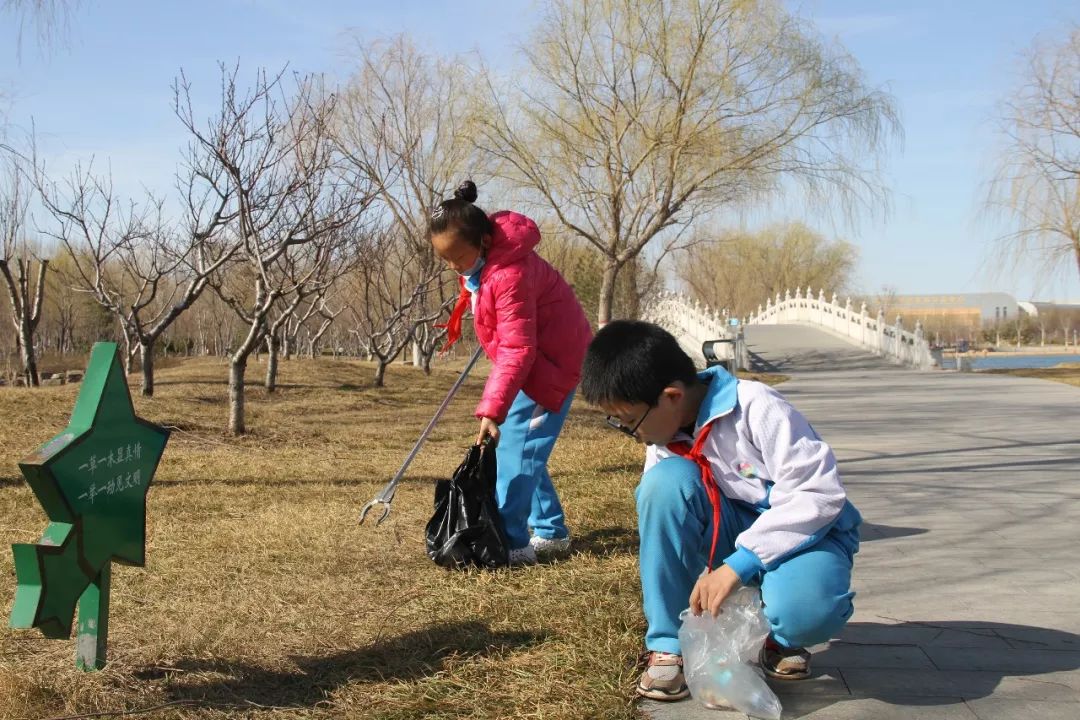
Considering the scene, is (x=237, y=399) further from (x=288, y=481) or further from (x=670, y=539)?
(x=670, y=539)

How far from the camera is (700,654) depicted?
239cm

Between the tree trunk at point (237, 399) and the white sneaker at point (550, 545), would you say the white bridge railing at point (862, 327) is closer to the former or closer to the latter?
the tree trunk at point (237, 399)

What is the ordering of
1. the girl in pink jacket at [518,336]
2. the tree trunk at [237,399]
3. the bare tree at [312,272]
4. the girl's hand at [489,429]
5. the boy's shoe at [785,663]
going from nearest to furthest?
1. the boy's shoe at [785,663]
2. the girl's hand at [489,429]
3. the girl in pink jacket at [518,336]
4. the tree trunk at [237,399]
5. the bare tree at [312,272]

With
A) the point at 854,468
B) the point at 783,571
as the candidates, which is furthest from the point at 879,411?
the point at 783,571

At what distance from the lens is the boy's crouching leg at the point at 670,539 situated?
8.12 ft

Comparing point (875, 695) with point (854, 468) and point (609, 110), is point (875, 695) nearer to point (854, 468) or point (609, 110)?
point (854, 468)

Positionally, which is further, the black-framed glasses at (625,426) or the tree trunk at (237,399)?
the tree trunk at (237,399)

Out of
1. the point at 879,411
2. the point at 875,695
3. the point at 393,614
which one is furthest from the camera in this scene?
the point at 879,411

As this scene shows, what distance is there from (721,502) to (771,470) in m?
0.22

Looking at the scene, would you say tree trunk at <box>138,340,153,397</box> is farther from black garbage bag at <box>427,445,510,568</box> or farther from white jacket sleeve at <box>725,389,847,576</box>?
white jacket sleeve at <box>725,389,847,576</box>

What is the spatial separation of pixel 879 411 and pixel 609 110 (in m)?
7.96

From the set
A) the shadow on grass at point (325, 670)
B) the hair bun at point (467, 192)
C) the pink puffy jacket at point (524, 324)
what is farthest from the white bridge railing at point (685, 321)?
the shadow on grass at point (325, 670)

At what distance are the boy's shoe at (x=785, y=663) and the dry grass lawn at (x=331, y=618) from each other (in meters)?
0.36

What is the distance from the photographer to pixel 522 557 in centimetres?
384
